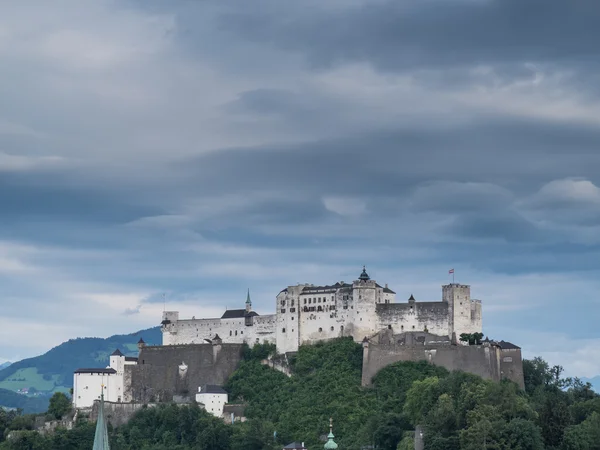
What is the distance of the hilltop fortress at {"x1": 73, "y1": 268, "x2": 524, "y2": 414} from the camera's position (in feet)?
340

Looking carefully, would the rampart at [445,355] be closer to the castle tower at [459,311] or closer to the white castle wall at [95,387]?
the castle tower at [459,311]

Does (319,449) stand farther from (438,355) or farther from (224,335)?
(224,335)

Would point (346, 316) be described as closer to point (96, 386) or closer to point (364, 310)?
point (364, 310)

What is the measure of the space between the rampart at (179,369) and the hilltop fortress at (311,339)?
83mm

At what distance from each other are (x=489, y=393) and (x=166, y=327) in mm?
38626

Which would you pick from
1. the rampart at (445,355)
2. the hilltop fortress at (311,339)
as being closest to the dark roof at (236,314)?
the hilltop fortress at (311,339)

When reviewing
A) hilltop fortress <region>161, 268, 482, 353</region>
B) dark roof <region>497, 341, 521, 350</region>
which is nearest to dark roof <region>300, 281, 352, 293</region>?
hilltop fortress <region>161, 268, 482, 353</region>

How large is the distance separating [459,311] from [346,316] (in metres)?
9.36

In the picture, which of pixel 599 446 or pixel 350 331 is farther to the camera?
pixel 350 331

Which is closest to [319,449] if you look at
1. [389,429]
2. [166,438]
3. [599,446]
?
[389,429]

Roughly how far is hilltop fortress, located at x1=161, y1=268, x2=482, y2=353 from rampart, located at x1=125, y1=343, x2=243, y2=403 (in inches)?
91.0

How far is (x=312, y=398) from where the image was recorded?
104500 mm

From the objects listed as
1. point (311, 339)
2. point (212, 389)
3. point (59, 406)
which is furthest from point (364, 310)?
point (59, 406)

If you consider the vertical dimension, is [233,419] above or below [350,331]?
below
